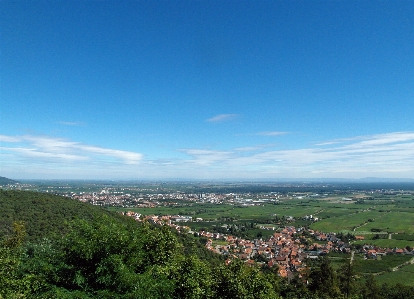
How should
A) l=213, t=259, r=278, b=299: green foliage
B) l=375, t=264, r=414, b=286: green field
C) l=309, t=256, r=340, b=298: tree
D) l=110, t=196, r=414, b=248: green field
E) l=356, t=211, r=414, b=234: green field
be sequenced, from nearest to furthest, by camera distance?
1. l=213, t=259, r=278, b=299: green foliage
2. l=309, t=256, r=340, b=298: tree
3. l=375, t=264, r=414, b=286: green field
4. l=110, t=196, r=414, b=248: green field
5. l=356, t=211, r=414, b=234: green field

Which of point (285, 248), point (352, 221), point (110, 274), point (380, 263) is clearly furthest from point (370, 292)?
point (352, 221)

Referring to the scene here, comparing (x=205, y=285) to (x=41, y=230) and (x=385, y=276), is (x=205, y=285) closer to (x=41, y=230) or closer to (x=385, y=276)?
(x=41, y=230)

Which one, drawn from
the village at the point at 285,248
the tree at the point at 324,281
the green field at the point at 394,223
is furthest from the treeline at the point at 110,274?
the green field at the point at 394,223

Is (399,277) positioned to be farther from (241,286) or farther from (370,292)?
(241,286)

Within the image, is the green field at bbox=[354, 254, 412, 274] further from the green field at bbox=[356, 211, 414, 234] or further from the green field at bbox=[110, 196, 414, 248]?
the green field at bbox=[356, 211, 414, 234]

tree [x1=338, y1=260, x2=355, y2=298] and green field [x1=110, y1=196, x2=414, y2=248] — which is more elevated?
tree [x1=338, y1=260, x2=355, y2=298]

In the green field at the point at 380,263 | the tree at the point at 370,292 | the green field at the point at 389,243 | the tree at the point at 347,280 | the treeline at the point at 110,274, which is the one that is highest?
the treeline at the point at 110,274

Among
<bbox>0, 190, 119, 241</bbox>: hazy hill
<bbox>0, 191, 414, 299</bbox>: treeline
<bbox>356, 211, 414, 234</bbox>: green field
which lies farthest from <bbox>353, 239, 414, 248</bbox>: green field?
<bbox>0, 191, 414, 299</bbox>: treeline

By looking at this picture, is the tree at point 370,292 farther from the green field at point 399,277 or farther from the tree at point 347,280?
the green field at point 399,277

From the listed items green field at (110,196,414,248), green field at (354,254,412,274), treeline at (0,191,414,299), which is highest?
treeline at (0,191,414,299)

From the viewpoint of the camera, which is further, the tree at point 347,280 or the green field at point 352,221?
the green field at point 352,221

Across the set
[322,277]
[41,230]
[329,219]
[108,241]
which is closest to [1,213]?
[41,230]

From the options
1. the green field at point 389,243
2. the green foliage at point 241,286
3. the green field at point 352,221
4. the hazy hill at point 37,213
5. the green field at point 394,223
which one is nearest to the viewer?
the green foliage at point 241,286
